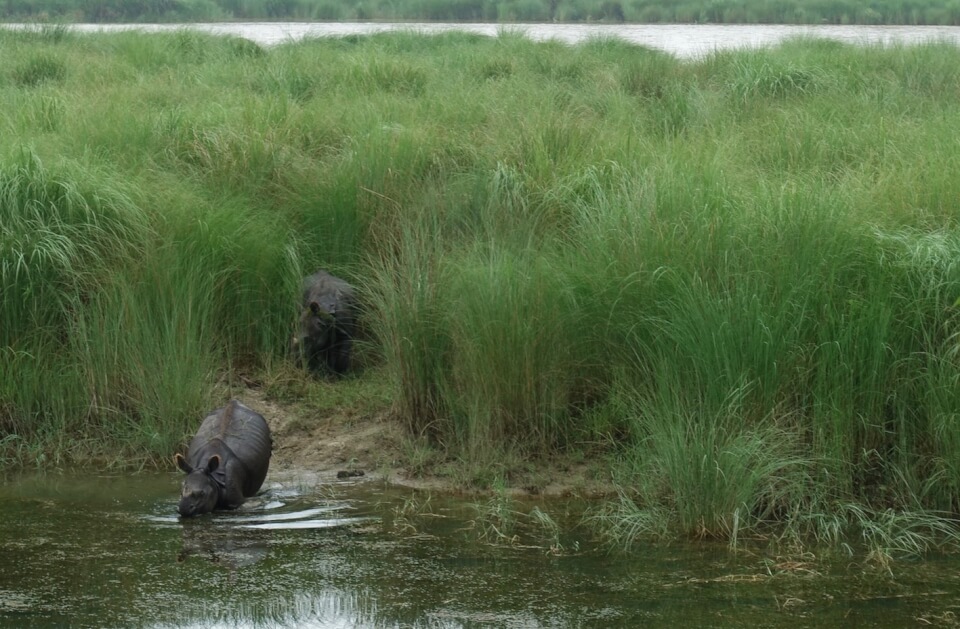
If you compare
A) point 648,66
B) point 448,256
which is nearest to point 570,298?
point 448,256

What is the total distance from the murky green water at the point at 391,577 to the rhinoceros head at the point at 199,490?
6cm

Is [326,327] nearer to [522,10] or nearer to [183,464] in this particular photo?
[183,464]

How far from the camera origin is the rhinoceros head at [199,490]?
5195mm

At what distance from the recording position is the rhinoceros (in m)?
6.91

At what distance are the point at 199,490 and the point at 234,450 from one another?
313mm

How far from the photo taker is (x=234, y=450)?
17.9 ft

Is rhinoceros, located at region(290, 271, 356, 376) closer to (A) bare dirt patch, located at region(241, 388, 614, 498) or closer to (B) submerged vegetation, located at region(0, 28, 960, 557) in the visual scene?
(B) submerged vegetation, located at region(0, 28, 960, 557)

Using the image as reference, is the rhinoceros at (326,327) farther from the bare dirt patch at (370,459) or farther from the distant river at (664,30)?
the distant river at (664,30)

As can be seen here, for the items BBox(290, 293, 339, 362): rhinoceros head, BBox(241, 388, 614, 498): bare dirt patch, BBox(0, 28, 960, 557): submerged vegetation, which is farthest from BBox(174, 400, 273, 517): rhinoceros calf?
BBox(290, 293, 339, 362): rhinoceros head

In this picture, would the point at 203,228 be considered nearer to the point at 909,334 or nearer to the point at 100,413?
the point at 100,413

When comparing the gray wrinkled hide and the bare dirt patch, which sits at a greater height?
the gray wrinkled hide

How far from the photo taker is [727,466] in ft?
16.2

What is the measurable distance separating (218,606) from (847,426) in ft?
9.30

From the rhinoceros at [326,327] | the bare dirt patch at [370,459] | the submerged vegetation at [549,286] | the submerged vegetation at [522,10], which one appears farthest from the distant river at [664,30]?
the bare dirt patch at [370,459]
